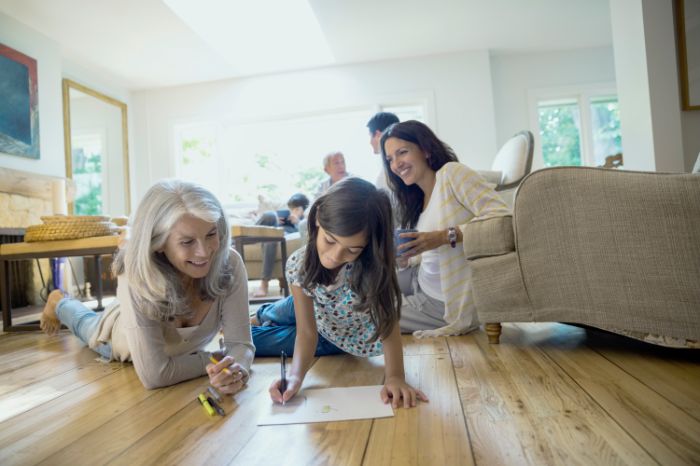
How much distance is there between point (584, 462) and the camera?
2.65 ft

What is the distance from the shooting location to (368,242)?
1.25 meters

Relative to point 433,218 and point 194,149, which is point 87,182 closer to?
point 194,149

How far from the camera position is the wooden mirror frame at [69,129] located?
5434 millimetres

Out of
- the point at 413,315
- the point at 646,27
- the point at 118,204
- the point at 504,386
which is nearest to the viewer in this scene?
the point at 504,386

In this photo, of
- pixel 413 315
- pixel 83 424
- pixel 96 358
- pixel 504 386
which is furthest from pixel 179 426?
pixel 413 315

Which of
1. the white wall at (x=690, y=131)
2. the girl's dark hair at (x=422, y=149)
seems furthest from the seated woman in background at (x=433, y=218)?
the white wall at (x=690, y=131)

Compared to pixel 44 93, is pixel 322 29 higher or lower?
higher

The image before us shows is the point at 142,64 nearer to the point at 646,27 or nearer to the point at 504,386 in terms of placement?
the point at 646,27

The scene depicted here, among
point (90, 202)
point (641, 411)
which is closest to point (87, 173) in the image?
point (90, 202)

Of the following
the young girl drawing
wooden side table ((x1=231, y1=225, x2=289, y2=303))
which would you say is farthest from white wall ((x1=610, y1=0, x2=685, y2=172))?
the young girl drawing

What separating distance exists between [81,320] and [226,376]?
1.24m

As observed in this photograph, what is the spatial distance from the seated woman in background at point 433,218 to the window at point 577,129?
15.6ft

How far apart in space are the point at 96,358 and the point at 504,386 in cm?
155

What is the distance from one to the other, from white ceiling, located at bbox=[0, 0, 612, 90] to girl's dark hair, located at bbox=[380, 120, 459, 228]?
123 inches
